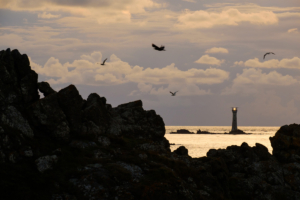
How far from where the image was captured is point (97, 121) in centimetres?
4088

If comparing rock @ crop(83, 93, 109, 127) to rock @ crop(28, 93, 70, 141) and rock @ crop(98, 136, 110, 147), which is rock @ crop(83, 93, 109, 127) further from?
rock @ crop(28, 93, 70, 141)

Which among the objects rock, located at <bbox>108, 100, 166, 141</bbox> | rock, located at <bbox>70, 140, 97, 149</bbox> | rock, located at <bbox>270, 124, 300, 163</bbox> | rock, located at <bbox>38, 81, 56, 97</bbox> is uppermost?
rock, located at <bbox>38, 81, 56, 97</bbox>

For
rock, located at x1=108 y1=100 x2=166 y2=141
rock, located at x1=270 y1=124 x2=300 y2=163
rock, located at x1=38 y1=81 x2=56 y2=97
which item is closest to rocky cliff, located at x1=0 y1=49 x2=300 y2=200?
rock, located at x1=38 y1=81 x2=56 y2=97

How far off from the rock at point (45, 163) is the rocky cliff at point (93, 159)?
0.08 m

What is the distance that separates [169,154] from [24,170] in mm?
20091

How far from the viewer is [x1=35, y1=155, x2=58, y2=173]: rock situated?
91.5 feet

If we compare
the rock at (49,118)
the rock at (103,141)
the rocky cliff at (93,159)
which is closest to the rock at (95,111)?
the rocky cliff at (93,159)

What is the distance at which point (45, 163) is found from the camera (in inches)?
1114

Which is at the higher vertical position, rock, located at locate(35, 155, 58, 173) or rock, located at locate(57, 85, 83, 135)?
rock, located at locate(57, 85, 83, 135)

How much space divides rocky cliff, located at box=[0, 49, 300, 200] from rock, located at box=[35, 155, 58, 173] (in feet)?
0.27

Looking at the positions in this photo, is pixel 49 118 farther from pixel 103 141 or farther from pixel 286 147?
pixel 286 147

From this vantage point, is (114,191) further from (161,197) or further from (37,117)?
(37,117)

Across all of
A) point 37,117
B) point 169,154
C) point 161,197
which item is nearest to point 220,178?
point 169,154

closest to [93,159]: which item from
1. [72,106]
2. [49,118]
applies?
[49,118]
